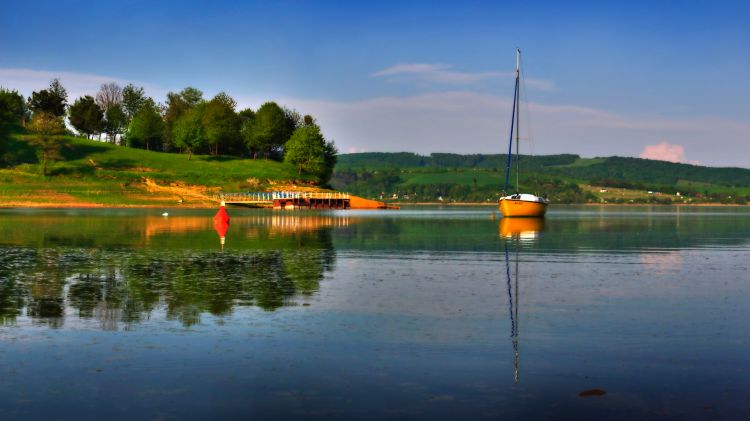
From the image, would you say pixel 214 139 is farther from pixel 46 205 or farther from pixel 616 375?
pixel 616 375

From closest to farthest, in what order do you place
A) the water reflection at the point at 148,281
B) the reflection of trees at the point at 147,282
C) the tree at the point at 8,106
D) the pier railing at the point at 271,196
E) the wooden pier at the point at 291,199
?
the water reflection at the point at 148,281 < the reflection of trees at the point at 147,282 < the pier railing at the point at 271,196 < the wooden pier at the point at 291,199 < the tree at the point at 8,106

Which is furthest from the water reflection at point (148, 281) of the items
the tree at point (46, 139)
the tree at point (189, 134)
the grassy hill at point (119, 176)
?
the tree at point (189, 134)

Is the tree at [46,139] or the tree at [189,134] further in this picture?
the tree at [189,134]

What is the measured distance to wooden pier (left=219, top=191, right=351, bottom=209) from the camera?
15388 centimetres

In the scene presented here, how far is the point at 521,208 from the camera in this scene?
10000 centimetres

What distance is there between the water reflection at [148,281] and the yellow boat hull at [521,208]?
56.8 meters

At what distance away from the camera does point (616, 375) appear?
14.6 m

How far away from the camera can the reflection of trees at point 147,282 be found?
22000 millimetres

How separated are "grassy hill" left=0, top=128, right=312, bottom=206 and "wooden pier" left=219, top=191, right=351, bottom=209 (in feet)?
20.4

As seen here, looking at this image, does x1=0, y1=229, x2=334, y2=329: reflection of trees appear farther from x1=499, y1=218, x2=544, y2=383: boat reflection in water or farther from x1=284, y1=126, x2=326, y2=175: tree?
x1=284, y1=126, x2=326, y2=175: tree

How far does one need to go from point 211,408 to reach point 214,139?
622 feet

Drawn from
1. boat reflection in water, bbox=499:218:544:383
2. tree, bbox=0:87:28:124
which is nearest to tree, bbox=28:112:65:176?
tree, bbox=0:87:28:124

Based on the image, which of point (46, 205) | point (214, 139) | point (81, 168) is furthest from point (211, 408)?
point (214, 139)

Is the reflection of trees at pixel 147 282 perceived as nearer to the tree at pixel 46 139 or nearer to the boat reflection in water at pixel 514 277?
the boat reflection in water at pixel 514 277
